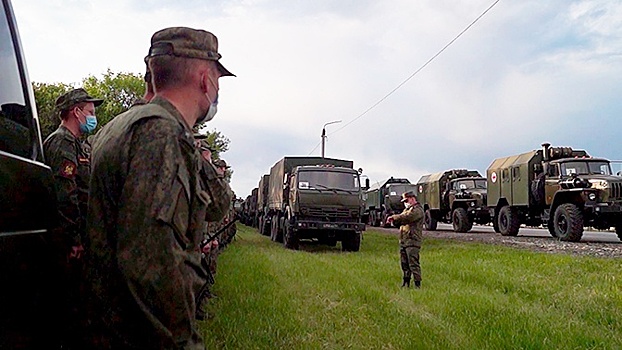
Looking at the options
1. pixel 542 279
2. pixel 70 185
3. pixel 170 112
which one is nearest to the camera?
pixel 170 112

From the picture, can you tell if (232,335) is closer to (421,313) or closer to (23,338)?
(421,313)

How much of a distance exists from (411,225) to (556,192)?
35.2 ft

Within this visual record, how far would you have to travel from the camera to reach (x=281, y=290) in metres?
8.41

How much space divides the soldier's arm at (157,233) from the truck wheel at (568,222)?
1712 centimetres

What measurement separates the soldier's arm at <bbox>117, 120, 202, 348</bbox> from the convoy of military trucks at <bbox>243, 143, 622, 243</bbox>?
13430mm

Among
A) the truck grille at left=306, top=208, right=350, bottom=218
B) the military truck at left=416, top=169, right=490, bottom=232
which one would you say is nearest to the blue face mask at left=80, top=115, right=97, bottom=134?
the truck grille at left=306, top=208, right=350, bottom=218

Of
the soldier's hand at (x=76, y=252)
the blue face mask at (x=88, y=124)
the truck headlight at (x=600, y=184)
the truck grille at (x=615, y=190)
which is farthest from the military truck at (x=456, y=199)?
the soldier's hand at (x=76, y=252)

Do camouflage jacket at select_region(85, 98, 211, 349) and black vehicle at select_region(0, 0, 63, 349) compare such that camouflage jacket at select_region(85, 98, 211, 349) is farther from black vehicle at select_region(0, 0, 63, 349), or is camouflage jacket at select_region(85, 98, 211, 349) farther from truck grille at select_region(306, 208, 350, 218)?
truck grille at select_region(306, 208, 350, 218)

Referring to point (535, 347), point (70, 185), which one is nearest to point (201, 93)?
point (70, 185)

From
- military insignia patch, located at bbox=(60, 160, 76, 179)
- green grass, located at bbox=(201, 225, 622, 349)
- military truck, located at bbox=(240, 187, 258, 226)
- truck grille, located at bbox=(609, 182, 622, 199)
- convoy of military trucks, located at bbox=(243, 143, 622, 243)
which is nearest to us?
military insignia patch, located at bbox=(60, 160, 76, 179)

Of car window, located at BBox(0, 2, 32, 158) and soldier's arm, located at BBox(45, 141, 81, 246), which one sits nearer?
car window, located at BBox(0, 2, 32, 158)

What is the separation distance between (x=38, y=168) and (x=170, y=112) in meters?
0.60

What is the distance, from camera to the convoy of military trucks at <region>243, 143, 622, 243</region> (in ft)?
50.9

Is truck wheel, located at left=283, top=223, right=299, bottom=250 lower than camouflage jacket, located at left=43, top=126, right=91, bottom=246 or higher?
lower
